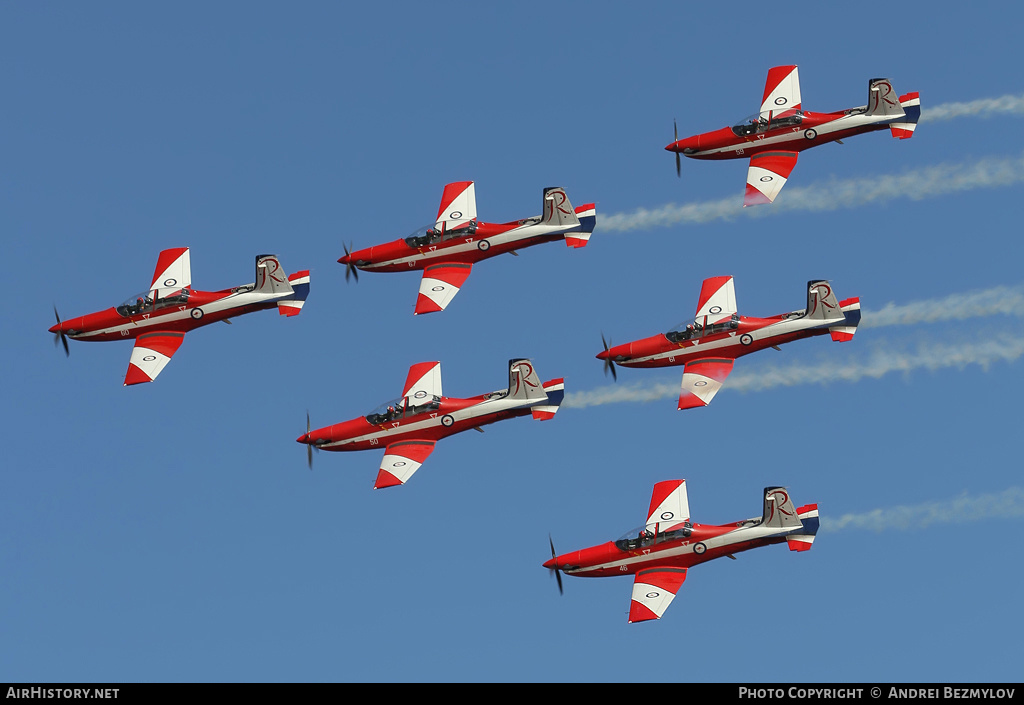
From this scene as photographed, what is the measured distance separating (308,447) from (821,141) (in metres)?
32.5

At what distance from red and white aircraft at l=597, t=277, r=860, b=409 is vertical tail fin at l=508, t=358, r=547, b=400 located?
14.3 feet

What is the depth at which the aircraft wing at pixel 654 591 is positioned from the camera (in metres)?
86.1

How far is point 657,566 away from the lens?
88.3 meters

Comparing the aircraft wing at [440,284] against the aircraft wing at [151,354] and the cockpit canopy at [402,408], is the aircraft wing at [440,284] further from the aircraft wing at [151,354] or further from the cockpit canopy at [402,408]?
the aircraft wing at [151,354]

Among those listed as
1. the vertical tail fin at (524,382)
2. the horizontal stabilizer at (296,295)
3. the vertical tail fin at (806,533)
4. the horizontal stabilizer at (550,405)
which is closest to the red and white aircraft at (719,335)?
the horizontal stabilizer at (550,405)

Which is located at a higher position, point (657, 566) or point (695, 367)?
point (695, 367)

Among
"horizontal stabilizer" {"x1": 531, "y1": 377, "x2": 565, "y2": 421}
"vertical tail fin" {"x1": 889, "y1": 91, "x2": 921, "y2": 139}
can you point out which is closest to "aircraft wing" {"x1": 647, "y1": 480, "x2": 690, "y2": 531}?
"horizontal stabilizer" {"x1": 531, "y1": 377, "x2": 565, "y2": 421}

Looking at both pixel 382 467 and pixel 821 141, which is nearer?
pixel 382 467

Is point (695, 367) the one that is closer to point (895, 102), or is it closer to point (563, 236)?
point (563, 236)

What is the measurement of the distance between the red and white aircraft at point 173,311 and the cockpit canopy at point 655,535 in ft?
71.9

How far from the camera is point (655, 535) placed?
3492 inches
